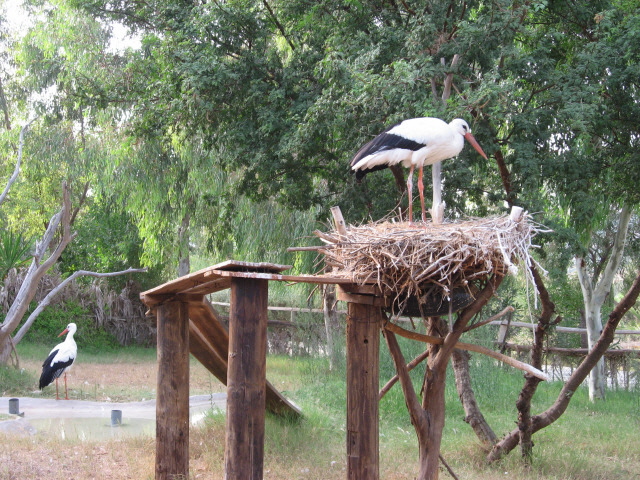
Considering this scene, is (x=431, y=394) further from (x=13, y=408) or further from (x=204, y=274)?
(x=13, y=408)

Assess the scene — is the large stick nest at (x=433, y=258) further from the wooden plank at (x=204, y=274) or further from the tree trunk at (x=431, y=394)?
the wooden plank at (x=204, y=274)

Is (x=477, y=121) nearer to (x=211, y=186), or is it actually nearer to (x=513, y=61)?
(x=513, y=61)

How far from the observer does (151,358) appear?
18.0m

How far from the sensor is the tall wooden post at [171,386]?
18.5 feet

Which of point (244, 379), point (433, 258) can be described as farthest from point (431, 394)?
point (244, 379)

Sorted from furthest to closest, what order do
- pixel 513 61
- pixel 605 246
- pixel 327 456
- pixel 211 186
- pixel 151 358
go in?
pixel 151 358, pixel 605 246, pixel 211 186, pixel 513 61, pixel 327 456

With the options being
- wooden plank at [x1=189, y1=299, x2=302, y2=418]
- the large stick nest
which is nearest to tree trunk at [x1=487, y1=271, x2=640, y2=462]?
wooden plank at [x1=189, y1=299, x2=302, y2=418]

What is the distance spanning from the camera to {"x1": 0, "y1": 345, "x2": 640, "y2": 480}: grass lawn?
6625mm

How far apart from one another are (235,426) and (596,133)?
6546mm

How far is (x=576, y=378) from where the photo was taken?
6781 mm

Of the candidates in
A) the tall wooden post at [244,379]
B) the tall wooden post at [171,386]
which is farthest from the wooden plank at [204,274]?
the tall wooden post at [171,386]

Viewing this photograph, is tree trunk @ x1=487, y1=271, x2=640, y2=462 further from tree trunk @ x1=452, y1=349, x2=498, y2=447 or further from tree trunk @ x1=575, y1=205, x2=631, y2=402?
tree trunk @ x1=575, y1=205, x2=631, y2=402

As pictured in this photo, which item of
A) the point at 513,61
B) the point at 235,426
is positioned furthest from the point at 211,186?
the point at 235,426

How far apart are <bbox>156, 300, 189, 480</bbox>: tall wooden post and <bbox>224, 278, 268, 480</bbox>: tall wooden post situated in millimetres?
1696
